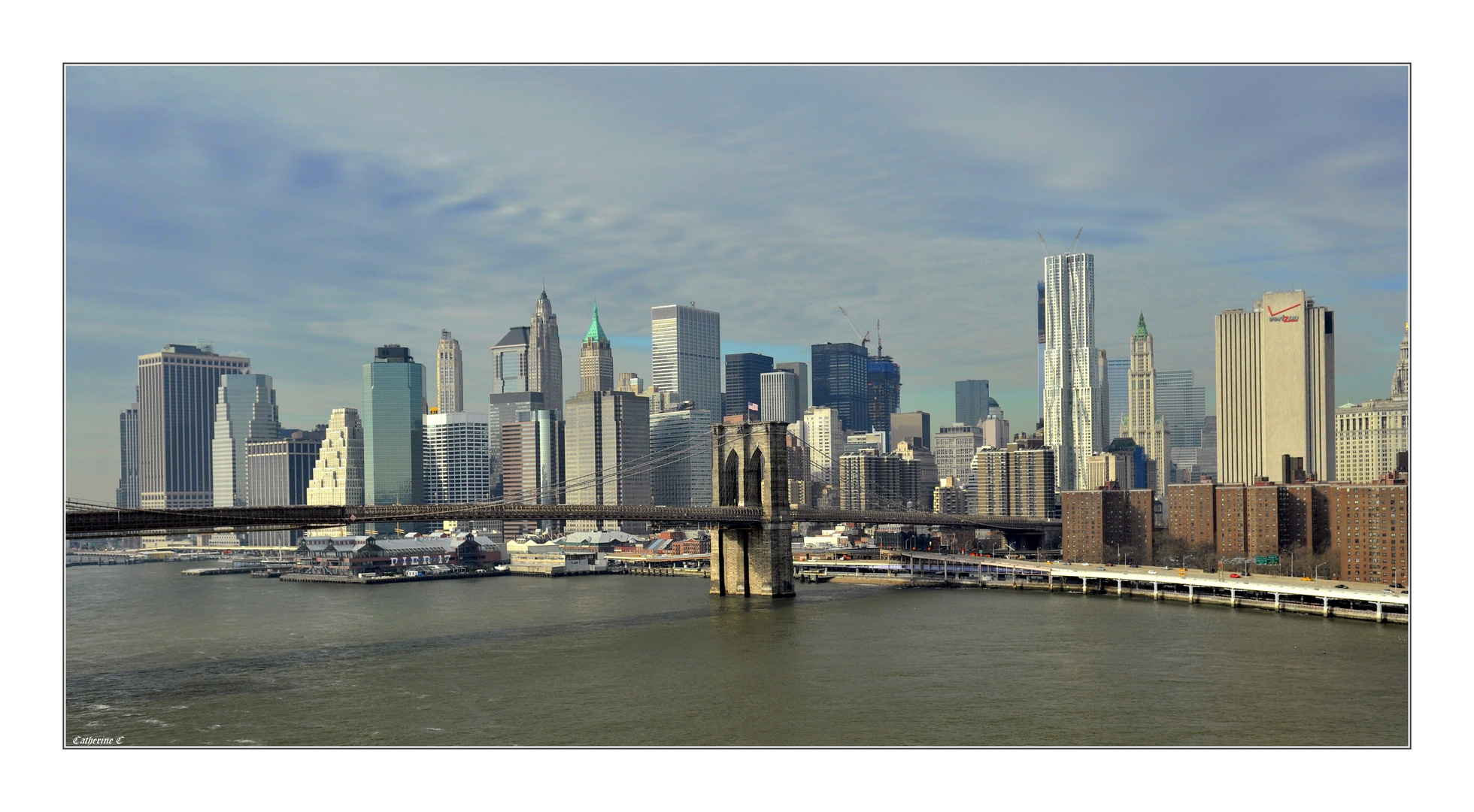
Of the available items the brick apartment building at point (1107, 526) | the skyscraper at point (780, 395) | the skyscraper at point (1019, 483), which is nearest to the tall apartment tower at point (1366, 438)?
the brick apartment building at point (1107, 526)

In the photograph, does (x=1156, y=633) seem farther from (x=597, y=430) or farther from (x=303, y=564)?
(x=597, y=430)

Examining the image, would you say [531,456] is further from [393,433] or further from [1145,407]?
[1145,407]

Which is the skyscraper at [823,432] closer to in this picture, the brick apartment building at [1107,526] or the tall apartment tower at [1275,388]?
the tall apartment tower at [1275,388]

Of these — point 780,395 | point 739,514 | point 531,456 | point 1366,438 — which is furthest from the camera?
point 780,395

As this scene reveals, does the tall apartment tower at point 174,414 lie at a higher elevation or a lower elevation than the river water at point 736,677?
higher

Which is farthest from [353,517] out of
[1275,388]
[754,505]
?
[1275,388]

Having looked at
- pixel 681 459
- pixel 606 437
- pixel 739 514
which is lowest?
pixel 739 514

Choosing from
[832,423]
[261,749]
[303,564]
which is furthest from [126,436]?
[261,749]

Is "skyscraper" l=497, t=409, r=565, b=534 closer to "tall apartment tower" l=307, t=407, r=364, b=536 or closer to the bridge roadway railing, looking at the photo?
"tall apartment tower" l=307, t=407, r=364, b=536
